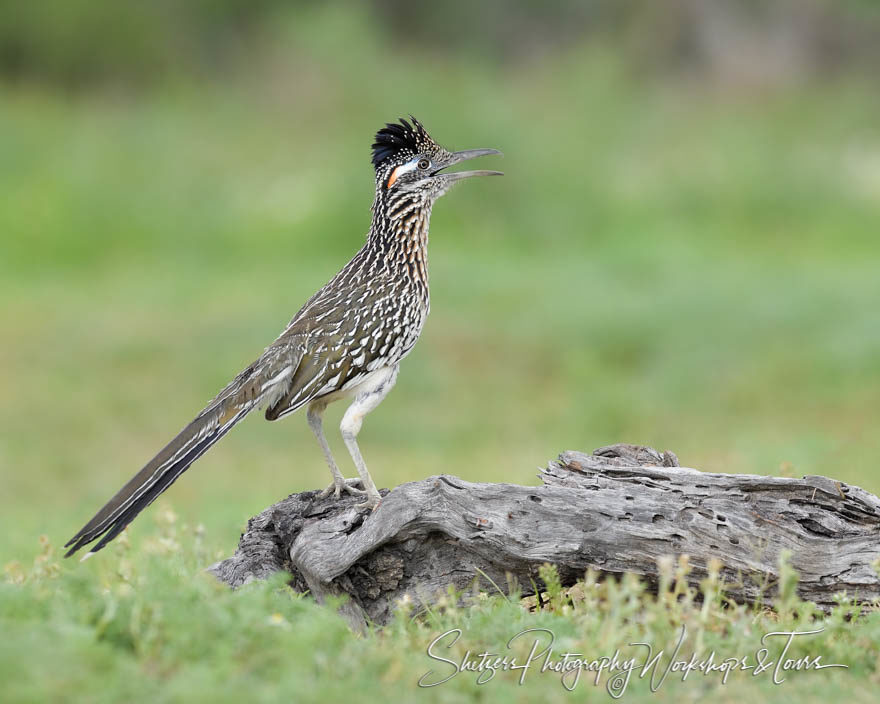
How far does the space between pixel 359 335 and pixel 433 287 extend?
1194 centimetres

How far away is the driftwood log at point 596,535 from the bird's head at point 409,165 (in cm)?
170

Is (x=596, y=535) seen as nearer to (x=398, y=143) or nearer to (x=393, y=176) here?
(x=393, y=176)

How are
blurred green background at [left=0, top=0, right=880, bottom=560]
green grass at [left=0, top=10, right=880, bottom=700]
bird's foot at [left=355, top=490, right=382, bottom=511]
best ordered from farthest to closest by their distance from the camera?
1. blurred green background at [left=0, top=0, right=880, bottom=560]
2. green grass at [left=0, top=10, right=880, bottom=700]
3. bird's foot at [left=355, top=490, right=382, bottom=511]

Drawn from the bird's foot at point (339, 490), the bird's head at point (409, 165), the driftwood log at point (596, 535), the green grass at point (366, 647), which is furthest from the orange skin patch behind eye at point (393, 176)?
the green grass at point (366, 647)

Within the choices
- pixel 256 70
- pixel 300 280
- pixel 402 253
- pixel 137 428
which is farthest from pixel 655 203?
pixel 402 253

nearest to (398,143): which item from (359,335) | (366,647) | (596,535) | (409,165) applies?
(409,165)

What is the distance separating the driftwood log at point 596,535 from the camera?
218 inches

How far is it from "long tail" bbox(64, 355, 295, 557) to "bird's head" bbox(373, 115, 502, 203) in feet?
4.03

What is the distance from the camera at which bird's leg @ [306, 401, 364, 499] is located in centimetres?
634

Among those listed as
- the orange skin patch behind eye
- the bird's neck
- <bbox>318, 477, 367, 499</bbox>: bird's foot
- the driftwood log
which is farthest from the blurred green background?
the orange skin patch behind eye

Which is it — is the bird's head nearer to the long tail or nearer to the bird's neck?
the bird's neck

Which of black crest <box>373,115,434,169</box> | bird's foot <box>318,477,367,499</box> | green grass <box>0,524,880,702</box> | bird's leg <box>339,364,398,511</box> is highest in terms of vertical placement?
black crest <box>373,115,434,169</box>

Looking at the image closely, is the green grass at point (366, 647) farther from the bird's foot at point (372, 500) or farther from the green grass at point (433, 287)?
the bird's foot at point (372, 500)

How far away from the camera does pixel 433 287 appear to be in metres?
18.1
